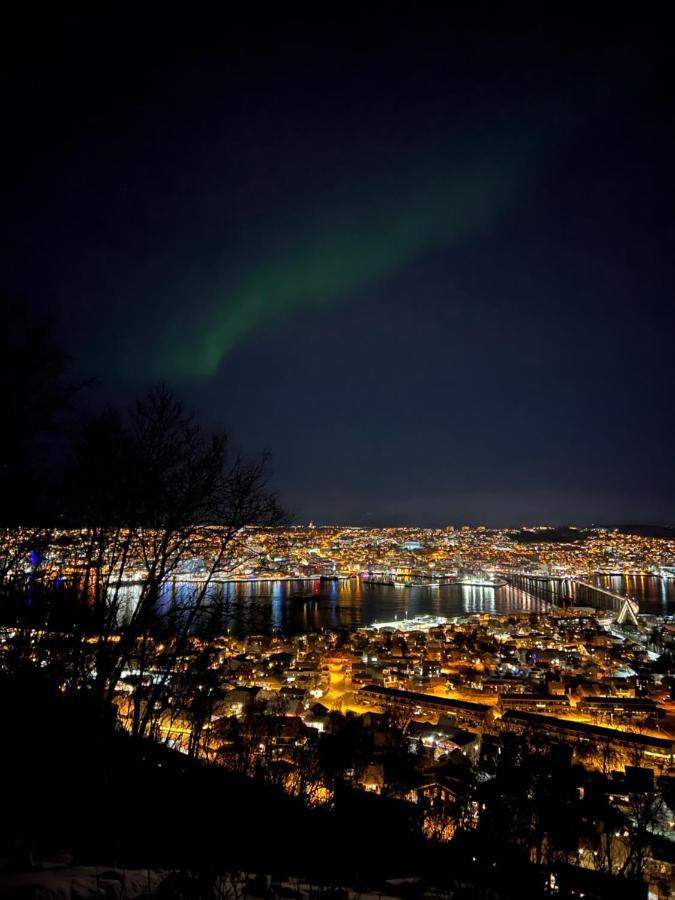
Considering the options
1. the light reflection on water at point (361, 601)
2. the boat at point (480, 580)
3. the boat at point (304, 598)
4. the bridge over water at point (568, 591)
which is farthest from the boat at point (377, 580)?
the bridge over water at point (568, 591)

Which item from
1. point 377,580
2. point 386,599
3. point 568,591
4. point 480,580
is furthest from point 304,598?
point 568,591

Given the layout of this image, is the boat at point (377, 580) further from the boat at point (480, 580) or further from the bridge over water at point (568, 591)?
the bridge over water at point (568, 591)

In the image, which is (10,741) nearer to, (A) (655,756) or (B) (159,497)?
(B) (159,497)

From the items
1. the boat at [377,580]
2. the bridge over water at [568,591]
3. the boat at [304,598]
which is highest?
the boat at [304,598]

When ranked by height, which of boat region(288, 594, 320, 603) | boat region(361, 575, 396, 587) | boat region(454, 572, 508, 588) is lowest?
boat region(454, 572, 508, 588)

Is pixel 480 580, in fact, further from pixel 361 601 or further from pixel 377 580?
pixel 361 601

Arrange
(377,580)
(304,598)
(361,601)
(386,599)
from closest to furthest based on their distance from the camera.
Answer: (304,598) → (361,601) → (386,599) → (377,580)

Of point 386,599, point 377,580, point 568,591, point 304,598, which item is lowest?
point 568,591

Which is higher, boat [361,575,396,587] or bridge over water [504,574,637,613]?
boat [361,575,396,587]

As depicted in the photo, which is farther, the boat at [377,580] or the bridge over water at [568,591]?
the boat at [377,580]

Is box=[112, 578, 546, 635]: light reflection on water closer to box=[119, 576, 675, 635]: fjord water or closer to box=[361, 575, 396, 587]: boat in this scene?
box=[119, 576, 675, 635]: fjord water

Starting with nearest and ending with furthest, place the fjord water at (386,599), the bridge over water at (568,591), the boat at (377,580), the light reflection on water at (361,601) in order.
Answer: the light reflection on water at (361,601) → the fjord water at (386,599) → the bridge over water at (568,591) → the boat at (377,580)

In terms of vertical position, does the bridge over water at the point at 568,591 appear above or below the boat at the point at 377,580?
below

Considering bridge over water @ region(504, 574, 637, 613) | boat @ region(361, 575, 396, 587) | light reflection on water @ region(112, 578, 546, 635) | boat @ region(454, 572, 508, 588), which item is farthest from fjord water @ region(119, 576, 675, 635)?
boat @ region(454, 572, 508, 588)
